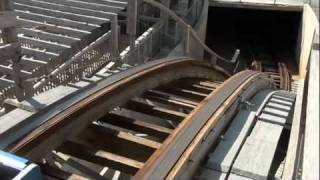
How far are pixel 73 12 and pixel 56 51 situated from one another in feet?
8.49

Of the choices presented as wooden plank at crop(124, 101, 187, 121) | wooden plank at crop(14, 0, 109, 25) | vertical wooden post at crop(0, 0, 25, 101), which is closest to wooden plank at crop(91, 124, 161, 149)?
wooden plank at crop(124, 101, 187, 121)

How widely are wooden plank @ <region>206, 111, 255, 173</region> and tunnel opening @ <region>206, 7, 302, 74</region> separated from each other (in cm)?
1398

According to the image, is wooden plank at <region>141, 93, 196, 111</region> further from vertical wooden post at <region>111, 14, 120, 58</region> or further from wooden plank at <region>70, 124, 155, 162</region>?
wooden plank at <region>70, 124, 155, 162</region>

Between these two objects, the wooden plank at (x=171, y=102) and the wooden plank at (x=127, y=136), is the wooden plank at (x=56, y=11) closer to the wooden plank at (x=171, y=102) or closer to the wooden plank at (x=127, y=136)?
the wooden plank at (x=171, y=102)

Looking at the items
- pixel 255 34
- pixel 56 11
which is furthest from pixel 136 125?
pixel 255 34

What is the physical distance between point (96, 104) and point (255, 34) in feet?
68.2

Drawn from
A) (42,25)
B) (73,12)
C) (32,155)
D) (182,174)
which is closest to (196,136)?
(182,174)

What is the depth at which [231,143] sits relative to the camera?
5047mm

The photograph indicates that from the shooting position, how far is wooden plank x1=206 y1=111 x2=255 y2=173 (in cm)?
452

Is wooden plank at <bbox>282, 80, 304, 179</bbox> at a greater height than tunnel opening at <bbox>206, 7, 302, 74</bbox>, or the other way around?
wooden plank at <bbox>282, 80, 304, 179</bbox>

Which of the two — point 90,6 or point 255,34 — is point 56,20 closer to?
point 90,6

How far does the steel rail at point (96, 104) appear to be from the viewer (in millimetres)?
3986

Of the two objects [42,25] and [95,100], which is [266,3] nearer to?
[42,25]

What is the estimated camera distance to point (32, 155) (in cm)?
392
